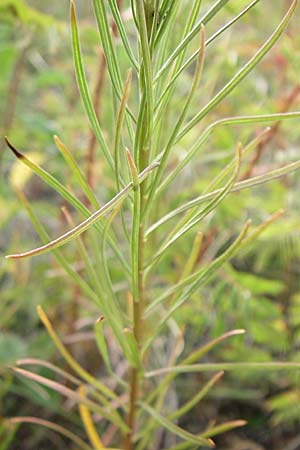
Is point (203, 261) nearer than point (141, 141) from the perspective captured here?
No

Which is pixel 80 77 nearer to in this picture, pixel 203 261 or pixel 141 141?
pixel 141 141

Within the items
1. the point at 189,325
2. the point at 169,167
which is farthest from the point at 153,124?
the point at 189,325

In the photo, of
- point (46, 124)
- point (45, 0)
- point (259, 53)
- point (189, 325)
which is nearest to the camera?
point (259, 53)

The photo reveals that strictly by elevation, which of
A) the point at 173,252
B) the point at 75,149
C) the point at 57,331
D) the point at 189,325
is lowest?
the point at 189,325

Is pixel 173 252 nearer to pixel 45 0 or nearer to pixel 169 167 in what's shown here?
pixel 169 167

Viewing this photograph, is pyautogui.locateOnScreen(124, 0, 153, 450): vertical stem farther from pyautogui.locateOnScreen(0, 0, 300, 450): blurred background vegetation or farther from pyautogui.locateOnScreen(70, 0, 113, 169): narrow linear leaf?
pyautogui.locateOnScreen(0, 0, 300, 450): blurred background vegetation

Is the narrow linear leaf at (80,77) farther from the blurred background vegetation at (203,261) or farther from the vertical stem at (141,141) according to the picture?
the blurred background vegetation at (203,261)

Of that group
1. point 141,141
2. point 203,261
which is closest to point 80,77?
point 141,141

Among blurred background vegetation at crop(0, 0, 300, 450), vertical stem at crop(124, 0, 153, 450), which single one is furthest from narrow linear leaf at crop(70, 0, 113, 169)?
blurred background vegetation at crop(0, 0, 300, 450)
